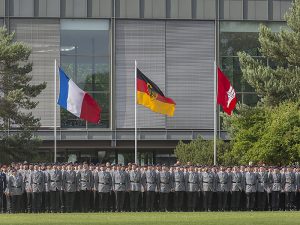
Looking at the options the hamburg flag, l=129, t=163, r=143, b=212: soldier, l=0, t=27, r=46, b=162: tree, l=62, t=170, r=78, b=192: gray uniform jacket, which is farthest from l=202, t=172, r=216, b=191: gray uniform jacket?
l=0, t=27, r=46, b=162: tree

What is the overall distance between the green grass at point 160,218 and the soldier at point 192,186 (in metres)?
1.76

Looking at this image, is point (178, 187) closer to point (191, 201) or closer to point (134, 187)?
point (191, 201)

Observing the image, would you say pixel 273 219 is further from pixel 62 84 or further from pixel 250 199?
pixel 62 84

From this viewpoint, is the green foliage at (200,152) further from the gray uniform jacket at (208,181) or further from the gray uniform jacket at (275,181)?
the gray uniform jacket at (208,181)

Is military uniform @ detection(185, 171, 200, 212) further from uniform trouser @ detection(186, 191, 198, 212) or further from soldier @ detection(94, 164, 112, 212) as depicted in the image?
soldier @ detection(94, 164, 112, 212)

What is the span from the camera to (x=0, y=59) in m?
55.4

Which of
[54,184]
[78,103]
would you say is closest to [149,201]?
[54,184]

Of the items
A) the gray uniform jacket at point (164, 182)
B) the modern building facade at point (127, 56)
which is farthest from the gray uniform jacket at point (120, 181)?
the modern building facade at point (127, 56)

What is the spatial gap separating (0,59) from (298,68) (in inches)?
599

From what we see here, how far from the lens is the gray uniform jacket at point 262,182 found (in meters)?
41.1

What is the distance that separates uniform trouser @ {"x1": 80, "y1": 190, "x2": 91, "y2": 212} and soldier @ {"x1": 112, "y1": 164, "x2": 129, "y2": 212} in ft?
3.38

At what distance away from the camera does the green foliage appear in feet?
193


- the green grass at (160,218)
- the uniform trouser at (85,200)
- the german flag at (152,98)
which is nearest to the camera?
the green grass at (160,218)

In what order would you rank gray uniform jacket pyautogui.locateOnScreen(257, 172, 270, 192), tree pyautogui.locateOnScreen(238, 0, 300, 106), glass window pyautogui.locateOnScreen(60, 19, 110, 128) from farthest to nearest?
1. glass window pyautogui.locateOnScreen(60, 19, 110, 128)
2. tree pyautogui.locateOnScreen(238, 0, 300, 106)
3. gray uniform jacket pyautogui.locateOnScreen(257, 172, 270, 192)
